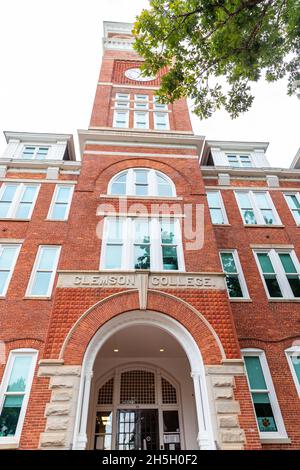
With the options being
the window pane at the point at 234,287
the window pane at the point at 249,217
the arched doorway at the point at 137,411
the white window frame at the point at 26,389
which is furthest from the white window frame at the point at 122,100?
the arched doorway at the point at 137,411

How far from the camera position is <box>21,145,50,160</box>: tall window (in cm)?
1597

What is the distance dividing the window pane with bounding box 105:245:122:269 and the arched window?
2.66m

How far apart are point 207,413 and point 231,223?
870 centimetres

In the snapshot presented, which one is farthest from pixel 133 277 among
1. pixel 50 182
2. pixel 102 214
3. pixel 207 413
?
pixel 50 182

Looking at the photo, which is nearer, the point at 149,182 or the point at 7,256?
the point at 7,256

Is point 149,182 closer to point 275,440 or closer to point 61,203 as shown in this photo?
point 61,203

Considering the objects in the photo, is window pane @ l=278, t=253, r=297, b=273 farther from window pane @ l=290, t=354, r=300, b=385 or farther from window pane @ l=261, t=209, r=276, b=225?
window pane @ l=290, t=354, r=300, b=385

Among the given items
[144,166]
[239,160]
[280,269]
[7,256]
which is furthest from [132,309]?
[239,160]

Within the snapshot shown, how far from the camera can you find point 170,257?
1013cm

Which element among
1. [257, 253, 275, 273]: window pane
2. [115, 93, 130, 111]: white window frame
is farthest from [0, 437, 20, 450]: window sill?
[115, 93, 130, 111]: white window frame

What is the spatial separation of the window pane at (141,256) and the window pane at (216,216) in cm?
500

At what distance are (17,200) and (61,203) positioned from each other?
2.09 m

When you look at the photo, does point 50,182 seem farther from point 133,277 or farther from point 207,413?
point 207,413
